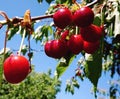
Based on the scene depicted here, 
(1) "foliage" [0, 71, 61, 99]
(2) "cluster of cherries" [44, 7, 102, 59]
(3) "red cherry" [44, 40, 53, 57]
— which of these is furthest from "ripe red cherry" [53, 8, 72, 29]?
(1) "foliage" [0, 71, 61, 99]

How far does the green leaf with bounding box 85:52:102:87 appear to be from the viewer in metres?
1.85

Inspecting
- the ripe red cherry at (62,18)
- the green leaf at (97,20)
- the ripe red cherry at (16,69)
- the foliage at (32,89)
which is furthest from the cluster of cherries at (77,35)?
the foliage at (32,89)

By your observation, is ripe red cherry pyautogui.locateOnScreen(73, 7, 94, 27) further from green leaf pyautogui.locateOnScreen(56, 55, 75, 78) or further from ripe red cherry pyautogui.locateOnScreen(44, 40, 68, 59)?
green leaf pyautogui.locateOnScreen(56, 55, 75, 78)

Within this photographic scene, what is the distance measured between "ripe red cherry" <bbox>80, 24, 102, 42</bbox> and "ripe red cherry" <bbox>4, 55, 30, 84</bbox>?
1.06ft

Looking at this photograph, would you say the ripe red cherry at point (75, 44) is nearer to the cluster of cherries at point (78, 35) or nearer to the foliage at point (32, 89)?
the cluster of cherries at point (78, 35)

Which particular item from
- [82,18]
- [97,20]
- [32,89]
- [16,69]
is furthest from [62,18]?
[32,89]

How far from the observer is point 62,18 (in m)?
1.82

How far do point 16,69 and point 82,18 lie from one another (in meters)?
0.41

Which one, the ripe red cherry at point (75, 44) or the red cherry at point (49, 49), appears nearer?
the ripe red cherry at point (75, 44)

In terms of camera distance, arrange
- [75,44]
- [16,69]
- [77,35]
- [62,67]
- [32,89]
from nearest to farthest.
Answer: [16,69]
[75,44]
[77,35]
[62,67]
[32,89]

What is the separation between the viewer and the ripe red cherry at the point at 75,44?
1798 millimetres

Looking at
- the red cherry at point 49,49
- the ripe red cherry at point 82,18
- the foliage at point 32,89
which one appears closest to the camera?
the ripe red cherry at point 82,18

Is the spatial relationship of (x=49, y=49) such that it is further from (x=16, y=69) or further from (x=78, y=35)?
(x=16, y=69)

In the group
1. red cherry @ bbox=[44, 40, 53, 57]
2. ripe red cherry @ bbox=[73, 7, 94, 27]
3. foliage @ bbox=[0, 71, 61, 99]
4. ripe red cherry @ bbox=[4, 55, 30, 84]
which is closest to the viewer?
ripe red cherry @ bbox=[4, 55, 30, 84]
